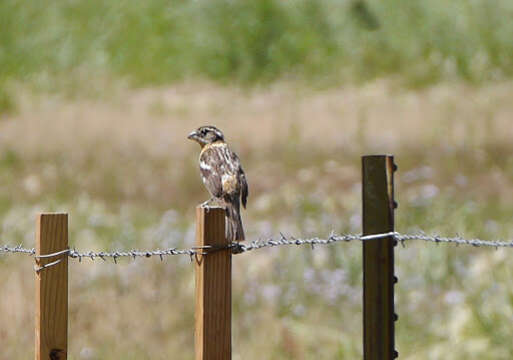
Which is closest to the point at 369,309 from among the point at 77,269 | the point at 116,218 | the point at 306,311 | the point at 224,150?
the point at 224,150

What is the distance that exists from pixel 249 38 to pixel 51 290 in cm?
3546

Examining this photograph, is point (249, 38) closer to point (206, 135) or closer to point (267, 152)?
point (267, 152)

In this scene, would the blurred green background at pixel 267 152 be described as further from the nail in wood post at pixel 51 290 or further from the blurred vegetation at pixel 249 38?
the nail in wood post at pixel 51 290

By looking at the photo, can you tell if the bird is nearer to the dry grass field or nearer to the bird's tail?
the bird's tail

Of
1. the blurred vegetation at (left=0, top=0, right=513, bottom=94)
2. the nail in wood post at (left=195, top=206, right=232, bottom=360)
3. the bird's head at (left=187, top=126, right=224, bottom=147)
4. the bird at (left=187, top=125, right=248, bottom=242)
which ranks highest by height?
the blurred vegetation at (left=0, top=0, right=513, bottom=94)

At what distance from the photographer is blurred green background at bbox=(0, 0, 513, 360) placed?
6.36 meters

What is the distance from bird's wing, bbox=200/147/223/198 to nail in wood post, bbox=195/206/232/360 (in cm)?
175

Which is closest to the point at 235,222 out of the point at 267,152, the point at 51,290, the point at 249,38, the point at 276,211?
the point at 51,290

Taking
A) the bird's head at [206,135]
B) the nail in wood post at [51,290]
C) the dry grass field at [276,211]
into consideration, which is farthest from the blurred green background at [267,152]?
the nail in wood post at [51,290]

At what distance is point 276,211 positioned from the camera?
11.4 metres

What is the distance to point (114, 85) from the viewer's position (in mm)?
30391

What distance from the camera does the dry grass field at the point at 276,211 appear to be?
20.0 ft

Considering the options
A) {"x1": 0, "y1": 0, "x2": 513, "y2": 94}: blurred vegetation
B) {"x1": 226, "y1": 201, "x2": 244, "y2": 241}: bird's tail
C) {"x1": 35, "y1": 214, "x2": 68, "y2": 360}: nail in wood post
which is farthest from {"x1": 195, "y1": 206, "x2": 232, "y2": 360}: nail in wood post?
{"x1": 0, "y1": 0, "x2": 513, "y2": 94}: blurred vegetation

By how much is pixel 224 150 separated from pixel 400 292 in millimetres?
2710
